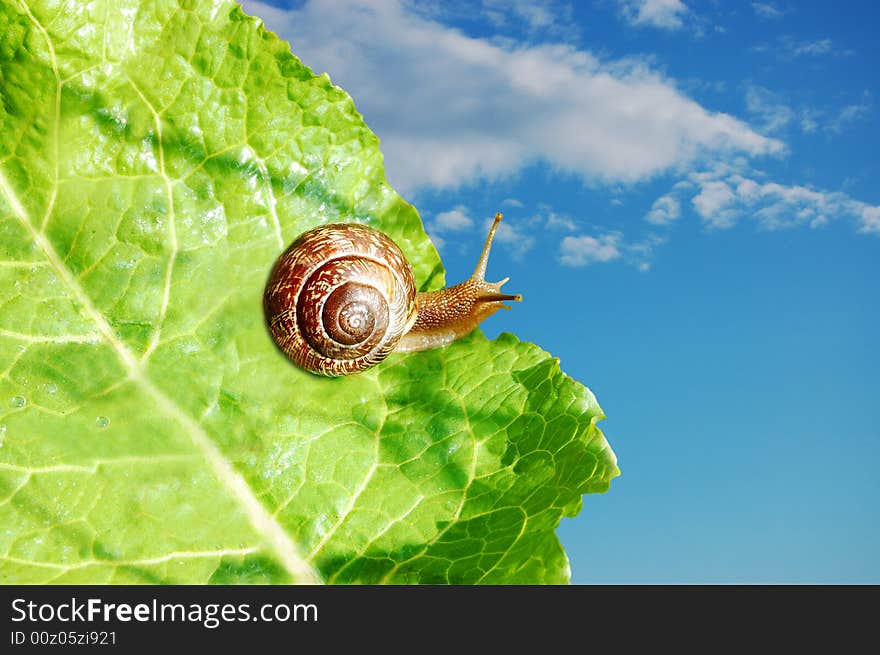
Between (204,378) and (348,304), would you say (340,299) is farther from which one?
(204,378)

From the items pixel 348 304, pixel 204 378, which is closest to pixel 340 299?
pixel 348 304

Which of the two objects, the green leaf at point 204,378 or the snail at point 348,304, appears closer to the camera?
the green leaf at point 204,378

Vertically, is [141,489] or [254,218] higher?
[254,218]

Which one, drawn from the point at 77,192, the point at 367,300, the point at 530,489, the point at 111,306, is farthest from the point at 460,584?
the point at 77,192

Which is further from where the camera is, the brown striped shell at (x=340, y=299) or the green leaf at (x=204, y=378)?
the brown striped shell at (x=340, y=299)
